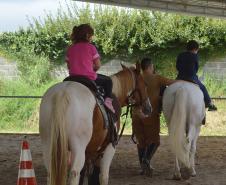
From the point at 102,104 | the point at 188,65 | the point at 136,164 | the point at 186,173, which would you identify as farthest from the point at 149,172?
the point at 102,104

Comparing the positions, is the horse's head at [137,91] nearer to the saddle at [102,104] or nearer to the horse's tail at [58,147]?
the saddle at [102,104]

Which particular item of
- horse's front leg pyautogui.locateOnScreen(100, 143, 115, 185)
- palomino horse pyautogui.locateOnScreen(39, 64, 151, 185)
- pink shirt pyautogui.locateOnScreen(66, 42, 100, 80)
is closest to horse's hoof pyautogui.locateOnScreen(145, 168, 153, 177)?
horse's front leg pyautogui.locateOnScreen(100, 143, 115, 185)

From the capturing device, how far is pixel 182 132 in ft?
28.2

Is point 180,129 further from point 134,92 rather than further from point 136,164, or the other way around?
point 136,164

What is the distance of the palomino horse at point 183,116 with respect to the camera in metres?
8.57

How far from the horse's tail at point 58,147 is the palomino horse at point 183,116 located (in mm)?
3226

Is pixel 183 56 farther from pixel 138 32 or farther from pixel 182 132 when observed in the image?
pixel 138 32

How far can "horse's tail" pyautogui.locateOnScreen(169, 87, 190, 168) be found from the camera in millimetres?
8547

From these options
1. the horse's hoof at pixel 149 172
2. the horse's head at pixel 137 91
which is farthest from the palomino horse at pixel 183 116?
the horse's head at pixel 137 91

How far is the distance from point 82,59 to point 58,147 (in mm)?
1240

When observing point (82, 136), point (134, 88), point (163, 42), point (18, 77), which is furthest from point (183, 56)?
point (18, 77)

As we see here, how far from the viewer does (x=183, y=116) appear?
8625 mm

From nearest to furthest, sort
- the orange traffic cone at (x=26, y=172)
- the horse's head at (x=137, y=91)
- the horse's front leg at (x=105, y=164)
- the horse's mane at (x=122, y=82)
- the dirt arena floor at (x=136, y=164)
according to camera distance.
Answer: the orange traffic cone at (x=26, y=172) → the horse's front leg at (x=105, y=164) → the horse's mane at (x=122, y=82) → the horse's head at (x=137, y=91) → the dirt arena floor at (x=136, y=164)

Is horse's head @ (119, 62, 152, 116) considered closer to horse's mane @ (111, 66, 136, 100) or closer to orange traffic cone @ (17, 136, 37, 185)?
horse's mane @ (111, 66, 136, 100)
